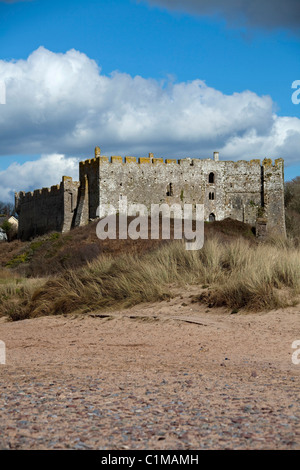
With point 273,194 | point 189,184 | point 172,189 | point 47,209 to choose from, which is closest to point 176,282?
point 172,189

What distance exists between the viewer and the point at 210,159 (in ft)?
148

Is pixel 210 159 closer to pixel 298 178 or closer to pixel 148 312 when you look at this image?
pixel 148 312

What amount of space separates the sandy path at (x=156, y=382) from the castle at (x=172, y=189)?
29265 millimetres

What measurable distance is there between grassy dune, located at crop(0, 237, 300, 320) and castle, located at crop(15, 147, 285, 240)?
83.3 feet

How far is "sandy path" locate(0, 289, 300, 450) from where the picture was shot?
445 cm

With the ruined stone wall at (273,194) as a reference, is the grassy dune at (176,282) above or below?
below

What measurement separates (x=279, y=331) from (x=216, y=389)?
3.67 meters

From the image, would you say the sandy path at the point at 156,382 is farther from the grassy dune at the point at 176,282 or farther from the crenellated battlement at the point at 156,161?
the crenellated battlement at the point at 156,161

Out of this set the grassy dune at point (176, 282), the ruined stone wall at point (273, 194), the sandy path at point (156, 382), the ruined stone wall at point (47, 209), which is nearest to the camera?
the sandy path at point (156, 382)

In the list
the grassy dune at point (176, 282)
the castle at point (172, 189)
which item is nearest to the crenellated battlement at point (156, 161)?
the castle at point (172, 189)

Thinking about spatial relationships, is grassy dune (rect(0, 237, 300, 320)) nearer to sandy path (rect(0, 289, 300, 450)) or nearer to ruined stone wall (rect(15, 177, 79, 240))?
sandy path (rect(0, 289, 300, 450))

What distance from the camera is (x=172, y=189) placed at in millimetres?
42812

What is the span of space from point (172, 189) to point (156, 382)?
3667 centimetres

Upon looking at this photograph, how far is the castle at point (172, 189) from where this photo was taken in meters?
40.9
